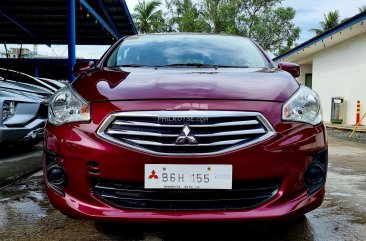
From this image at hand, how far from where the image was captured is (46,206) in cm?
322

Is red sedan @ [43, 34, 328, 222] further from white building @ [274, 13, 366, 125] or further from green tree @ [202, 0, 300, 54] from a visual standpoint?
green tree @ [202, 0, 300, 54]

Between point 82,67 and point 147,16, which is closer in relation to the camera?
point 82,67

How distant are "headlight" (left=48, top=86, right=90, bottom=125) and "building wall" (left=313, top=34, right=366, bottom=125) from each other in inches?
496

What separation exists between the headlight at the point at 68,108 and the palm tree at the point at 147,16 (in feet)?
A: 115

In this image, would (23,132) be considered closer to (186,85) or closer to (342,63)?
(186,85)

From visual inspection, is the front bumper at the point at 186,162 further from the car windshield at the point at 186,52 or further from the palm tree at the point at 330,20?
the palm tree at the point at 330,20

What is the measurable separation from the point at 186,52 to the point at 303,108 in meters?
1.27

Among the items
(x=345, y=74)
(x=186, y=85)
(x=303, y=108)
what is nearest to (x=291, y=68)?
(x=303, y=108)

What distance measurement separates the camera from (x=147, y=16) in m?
37.2

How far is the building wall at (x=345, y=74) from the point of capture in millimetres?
13812

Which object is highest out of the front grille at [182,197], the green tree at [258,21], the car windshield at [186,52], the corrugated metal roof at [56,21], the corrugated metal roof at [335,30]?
the green tree at [258,21]

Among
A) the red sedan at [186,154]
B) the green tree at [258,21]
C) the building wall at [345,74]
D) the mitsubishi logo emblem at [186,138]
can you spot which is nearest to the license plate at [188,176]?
the red sedan at [186,154]

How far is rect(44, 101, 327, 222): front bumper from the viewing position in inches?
84.5

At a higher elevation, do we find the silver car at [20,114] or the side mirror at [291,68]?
the side mirror at [291,68]
